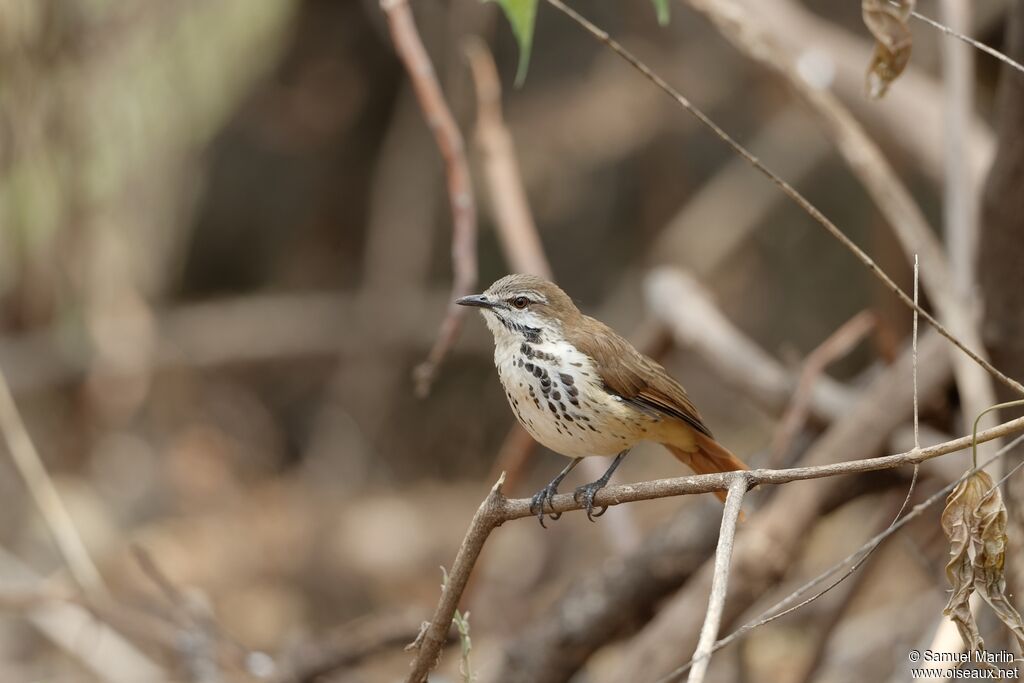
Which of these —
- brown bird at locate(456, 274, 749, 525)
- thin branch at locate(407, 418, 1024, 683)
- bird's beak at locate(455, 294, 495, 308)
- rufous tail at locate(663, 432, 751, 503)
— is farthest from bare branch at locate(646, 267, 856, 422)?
thin branch at locate(407, 418, 1024, 683)

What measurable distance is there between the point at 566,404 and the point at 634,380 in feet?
0.71

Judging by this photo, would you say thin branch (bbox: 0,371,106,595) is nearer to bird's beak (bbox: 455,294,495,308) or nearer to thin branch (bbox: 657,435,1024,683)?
bird's beak (bbox: 455,294,495,308)

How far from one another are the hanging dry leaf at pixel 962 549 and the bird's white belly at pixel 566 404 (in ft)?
3.77

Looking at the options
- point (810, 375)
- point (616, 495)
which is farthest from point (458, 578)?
point (810, 375)

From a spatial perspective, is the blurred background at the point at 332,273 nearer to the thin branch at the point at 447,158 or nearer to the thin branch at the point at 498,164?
the thin branch at the point at 498,164

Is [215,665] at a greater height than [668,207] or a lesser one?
lesser

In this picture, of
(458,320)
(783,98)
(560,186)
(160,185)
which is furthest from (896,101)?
(160,185)

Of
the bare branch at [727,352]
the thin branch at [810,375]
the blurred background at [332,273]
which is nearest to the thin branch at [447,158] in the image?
the thin branch at [810,375]

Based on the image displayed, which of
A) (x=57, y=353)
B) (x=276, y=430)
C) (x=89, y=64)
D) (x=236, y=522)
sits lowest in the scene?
(x=236, y=522)

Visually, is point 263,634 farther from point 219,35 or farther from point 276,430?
point 219,35

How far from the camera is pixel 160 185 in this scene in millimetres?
7188

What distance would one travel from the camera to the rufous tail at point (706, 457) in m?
3.11

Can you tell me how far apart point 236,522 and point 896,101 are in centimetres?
538

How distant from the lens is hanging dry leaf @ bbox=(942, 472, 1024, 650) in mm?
1870
